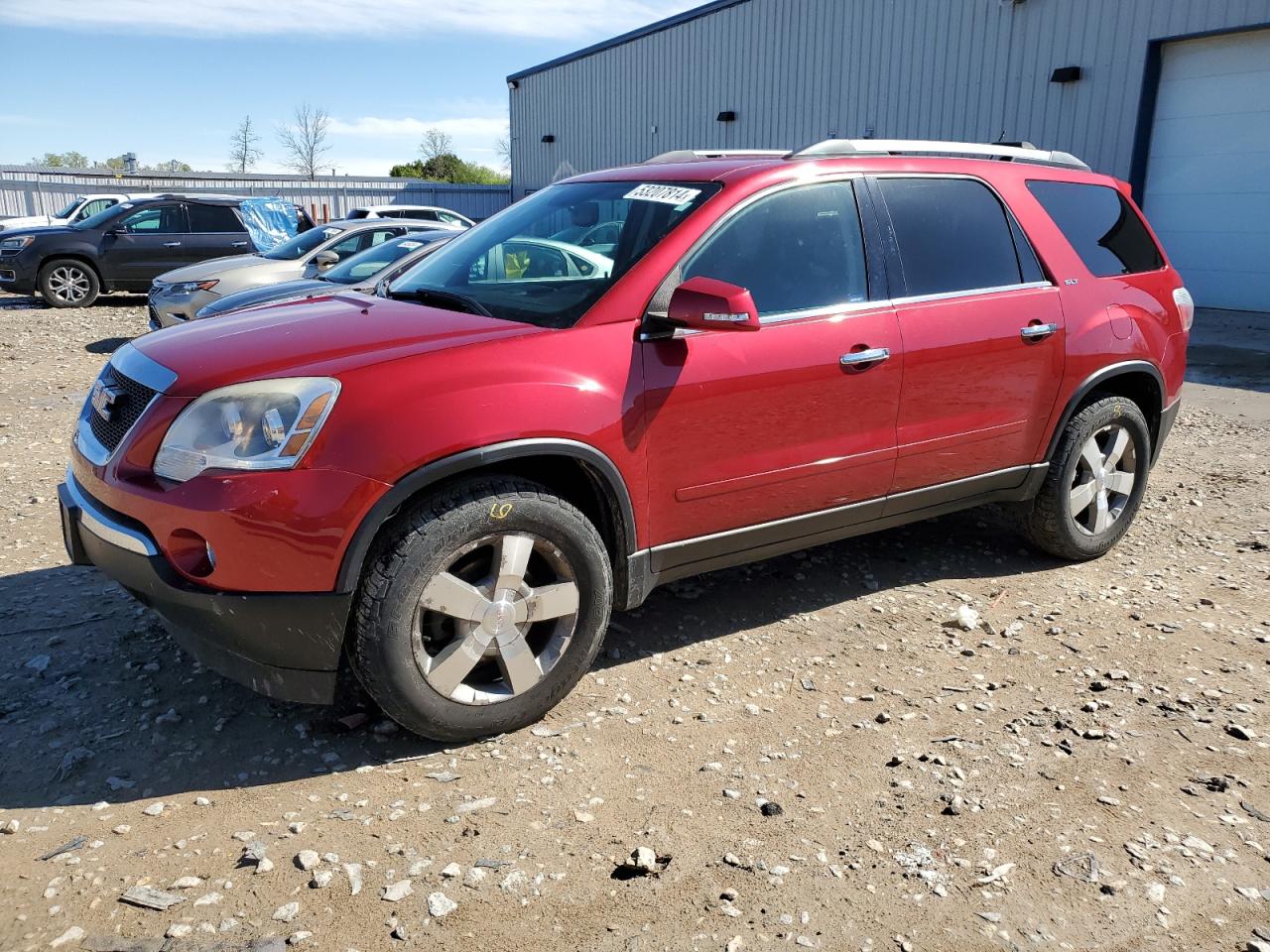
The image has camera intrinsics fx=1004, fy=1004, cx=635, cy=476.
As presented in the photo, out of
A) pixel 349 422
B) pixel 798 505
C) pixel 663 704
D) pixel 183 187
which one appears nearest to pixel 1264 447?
pixel 798 505

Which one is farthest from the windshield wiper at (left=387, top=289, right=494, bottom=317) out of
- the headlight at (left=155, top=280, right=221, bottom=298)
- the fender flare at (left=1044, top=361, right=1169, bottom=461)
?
the headlight at (left=155, top=280, right=221, bottom=298)

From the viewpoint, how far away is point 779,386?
11.6 ft

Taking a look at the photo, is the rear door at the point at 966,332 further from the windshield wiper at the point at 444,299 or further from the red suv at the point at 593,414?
the windshield wiper at the point at 444,299

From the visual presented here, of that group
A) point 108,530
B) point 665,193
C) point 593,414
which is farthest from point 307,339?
point 665,193

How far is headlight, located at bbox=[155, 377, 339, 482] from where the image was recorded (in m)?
2.76

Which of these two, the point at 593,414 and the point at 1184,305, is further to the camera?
the point at 1184,305

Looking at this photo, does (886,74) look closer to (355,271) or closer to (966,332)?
(355,271)

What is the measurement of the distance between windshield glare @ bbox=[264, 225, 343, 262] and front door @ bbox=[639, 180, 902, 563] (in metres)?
8.78

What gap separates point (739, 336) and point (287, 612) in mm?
1711

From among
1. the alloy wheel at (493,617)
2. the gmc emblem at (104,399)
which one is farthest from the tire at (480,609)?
the gmc emblem at (104,399)

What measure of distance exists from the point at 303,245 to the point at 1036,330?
9494 mm

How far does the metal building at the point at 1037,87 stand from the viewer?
42.6ft

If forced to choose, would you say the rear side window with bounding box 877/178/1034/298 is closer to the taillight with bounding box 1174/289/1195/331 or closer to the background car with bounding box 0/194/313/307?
the taillight with bounding box 1174/289/1195/331

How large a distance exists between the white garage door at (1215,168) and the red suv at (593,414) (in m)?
10.2
